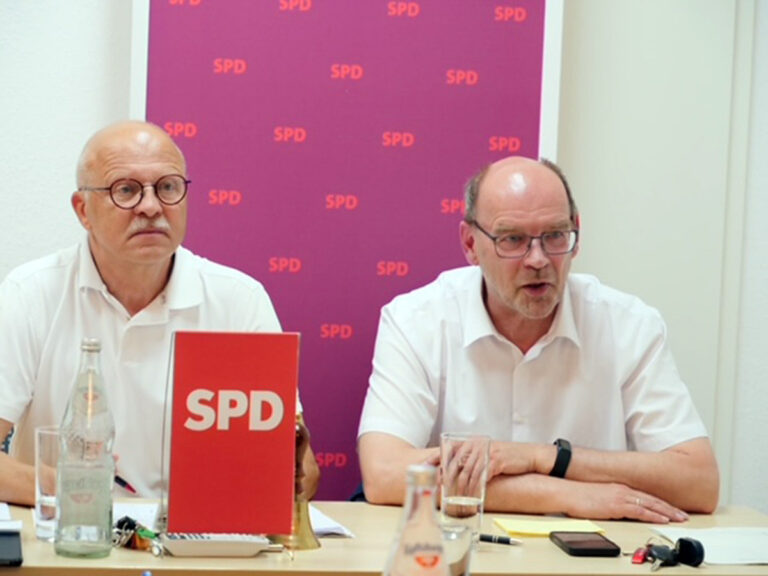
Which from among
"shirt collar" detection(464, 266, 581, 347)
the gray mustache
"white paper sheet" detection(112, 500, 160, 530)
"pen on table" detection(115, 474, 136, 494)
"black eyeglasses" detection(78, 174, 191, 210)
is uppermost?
"black eyeglasses" detection(78, 174, 191, 210)

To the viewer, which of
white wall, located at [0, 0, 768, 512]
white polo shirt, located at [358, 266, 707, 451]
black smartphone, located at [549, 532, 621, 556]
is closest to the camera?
black smartphone, located at [549, 532, 621, 556]

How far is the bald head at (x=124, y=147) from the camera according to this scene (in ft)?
9.01

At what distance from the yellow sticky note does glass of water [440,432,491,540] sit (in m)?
0.16

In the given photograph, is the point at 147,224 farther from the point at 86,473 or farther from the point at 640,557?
the point at 640,557

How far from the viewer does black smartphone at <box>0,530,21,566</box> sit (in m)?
1.72

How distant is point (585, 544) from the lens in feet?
6.61

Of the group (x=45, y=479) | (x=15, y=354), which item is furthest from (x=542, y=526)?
(x=15, y=354)

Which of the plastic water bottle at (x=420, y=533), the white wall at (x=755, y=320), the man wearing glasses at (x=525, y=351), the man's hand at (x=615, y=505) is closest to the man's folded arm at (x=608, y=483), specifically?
the man's hand at (x=615, y=505)

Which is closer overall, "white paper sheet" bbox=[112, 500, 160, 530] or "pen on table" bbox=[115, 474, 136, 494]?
"white paper sheet" bbox=[112, 500, 160, 530]

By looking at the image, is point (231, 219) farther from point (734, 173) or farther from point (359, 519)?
point (734, 173)

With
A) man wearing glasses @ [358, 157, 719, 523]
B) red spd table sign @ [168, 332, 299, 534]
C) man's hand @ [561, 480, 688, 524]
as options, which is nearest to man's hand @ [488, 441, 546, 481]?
man's hand @ [561, 480, 688, 524]

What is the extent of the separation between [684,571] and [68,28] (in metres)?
2.31

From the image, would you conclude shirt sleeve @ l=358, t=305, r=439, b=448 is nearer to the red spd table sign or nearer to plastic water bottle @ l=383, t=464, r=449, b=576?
the red spd table sign

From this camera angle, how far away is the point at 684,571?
76.0 inches
